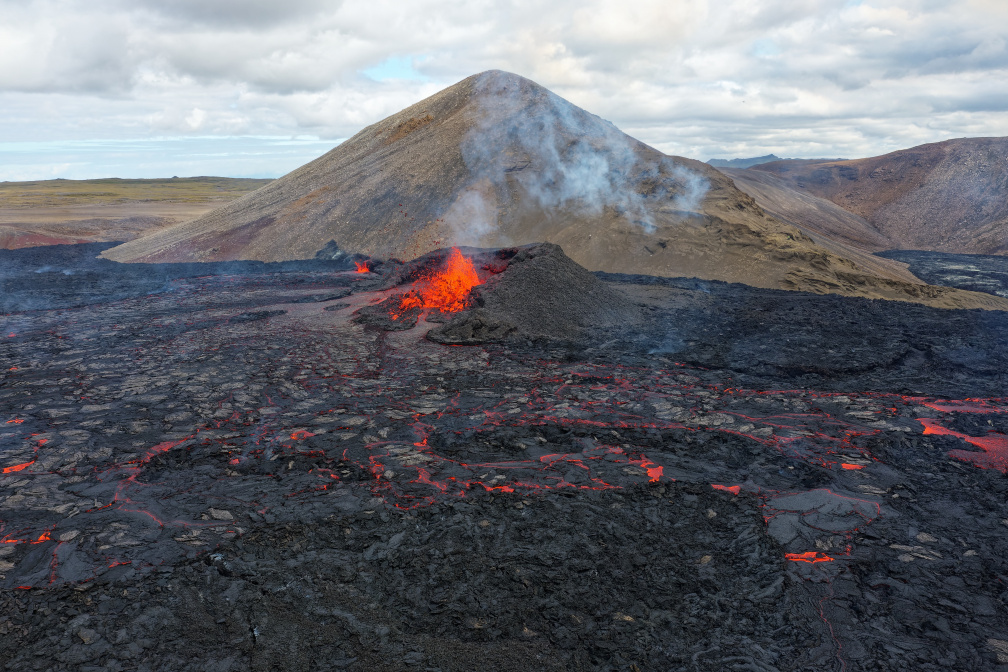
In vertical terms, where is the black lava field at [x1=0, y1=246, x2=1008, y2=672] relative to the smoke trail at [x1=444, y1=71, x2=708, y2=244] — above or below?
below

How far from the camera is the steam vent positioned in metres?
5.43

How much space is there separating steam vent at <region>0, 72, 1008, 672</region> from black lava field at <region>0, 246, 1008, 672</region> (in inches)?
1.7

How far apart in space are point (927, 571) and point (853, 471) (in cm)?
241

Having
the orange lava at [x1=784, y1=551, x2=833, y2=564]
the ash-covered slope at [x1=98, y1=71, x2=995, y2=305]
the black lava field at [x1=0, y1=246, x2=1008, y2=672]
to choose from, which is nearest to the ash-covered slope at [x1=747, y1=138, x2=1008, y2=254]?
the ash-covered slope at [x1=98, y1=71, x2=995, y2=305]

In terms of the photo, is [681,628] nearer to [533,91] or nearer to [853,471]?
[853,471]

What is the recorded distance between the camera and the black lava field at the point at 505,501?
17.6ft

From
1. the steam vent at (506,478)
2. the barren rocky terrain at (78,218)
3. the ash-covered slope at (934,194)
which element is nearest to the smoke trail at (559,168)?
the steam vent at (506,478)

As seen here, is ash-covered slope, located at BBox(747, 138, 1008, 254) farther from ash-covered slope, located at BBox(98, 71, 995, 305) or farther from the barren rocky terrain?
the barren rocky terrain

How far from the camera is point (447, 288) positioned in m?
19.8

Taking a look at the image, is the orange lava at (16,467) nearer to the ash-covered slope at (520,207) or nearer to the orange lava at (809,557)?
the orange lava at (809,557)

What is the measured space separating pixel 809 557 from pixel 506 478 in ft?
12.8

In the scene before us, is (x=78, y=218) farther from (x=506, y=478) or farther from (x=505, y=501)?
(x=505, y=501)

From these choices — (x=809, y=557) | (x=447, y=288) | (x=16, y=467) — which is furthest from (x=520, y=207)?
(x=809, y=557)

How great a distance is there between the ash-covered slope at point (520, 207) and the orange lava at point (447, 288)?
8.17 meters
